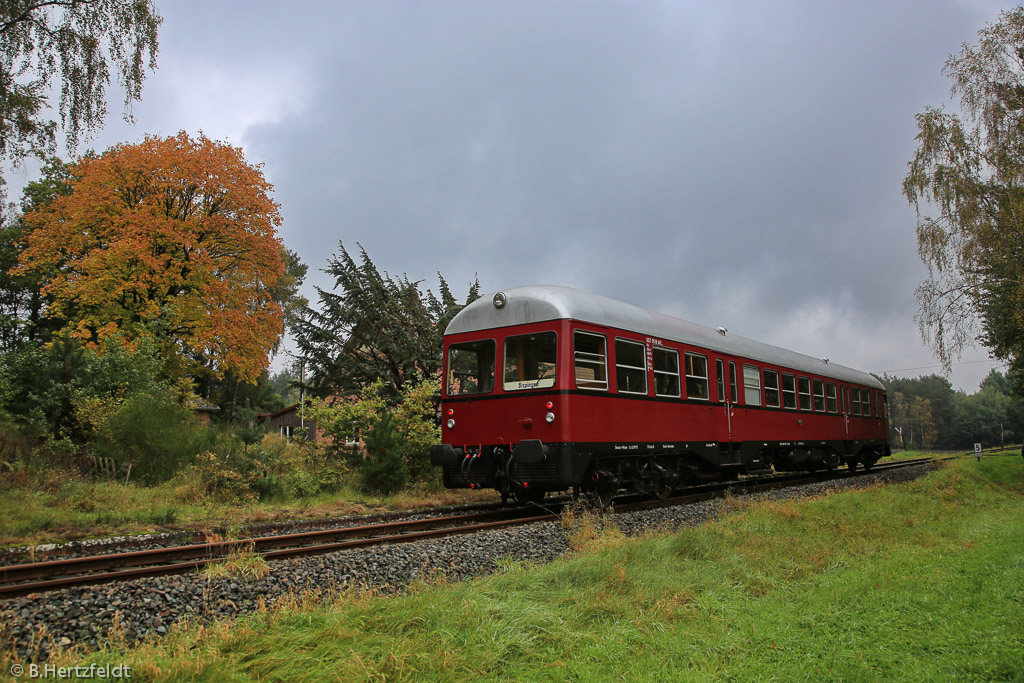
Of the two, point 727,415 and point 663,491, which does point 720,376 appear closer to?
point 727,415

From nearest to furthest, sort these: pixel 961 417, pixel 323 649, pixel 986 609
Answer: pixel 323 649
pixel 986 609
pixel 961 417

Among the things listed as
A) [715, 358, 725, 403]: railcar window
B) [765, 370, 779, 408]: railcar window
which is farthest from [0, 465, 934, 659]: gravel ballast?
[765, 370, 779, 408]: railcar window

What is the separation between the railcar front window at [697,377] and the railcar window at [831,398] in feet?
26.2

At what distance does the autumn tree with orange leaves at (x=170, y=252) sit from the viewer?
880 inches

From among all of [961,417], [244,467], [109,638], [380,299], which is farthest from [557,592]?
[961,417]

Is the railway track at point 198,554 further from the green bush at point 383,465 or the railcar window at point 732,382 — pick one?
the railcar window at point 732,382

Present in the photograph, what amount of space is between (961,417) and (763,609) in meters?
111

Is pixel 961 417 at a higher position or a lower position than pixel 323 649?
higher

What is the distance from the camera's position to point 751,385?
14.3 metres

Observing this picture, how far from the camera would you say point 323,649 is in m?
3.91

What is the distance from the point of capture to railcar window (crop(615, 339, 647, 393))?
1018 cm

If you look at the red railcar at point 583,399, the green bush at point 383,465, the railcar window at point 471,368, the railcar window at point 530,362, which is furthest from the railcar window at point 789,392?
the green bush at point 383,465

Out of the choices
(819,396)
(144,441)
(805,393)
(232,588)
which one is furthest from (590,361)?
(819,396)

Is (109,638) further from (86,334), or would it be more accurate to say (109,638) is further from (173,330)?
(173,330)
